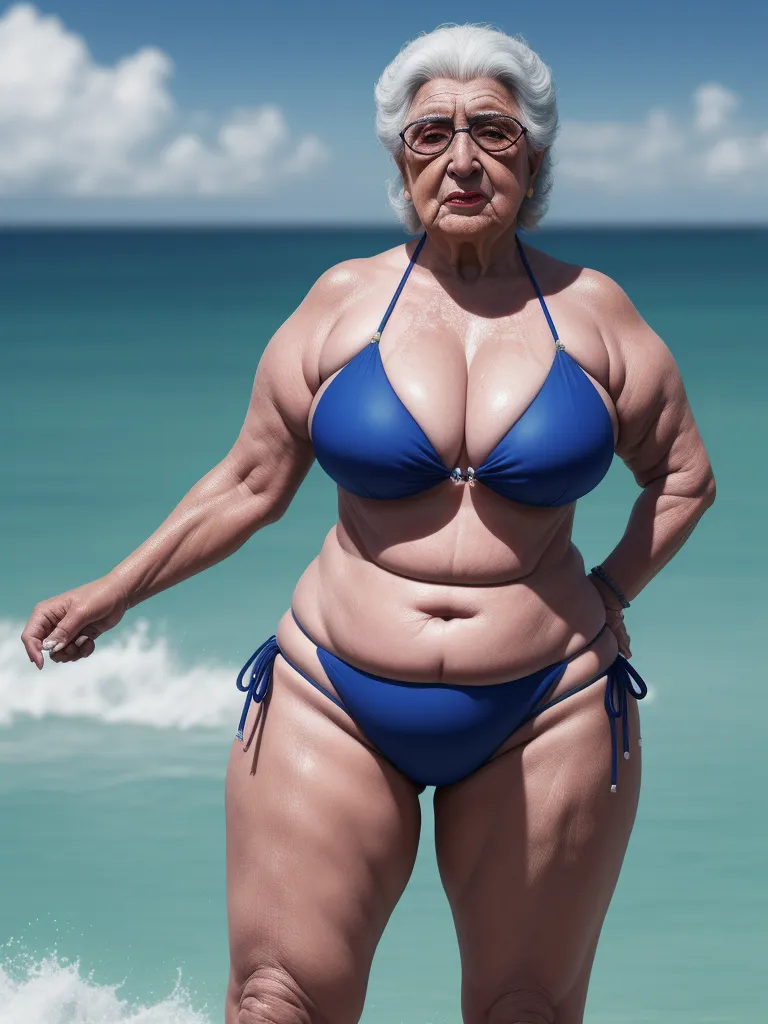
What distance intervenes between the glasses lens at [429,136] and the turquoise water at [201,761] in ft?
9.31

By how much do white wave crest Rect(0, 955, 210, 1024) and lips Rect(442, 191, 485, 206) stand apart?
2.77 metres

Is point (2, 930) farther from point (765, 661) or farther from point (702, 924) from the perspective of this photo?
point (765, 661)

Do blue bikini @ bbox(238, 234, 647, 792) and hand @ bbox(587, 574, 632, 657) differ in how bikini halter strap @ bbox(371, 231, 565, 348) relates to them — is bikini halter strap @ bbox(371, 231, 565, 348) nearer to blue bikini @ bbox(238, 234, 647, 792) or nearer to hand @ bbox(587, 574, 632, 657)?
blue bikini @ bbox(238, 234, 647, 792)

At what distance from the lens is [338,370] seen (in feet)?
9.24

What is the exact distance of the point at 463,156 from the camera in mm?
2730

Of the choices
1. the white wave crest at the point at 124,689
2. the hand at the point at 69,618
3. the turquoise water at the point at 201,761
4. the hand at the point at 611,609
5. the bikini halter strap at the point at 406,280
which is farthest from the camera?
the white wave crest at the point at 124,689

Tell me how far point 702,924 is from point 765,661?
2.55 metres

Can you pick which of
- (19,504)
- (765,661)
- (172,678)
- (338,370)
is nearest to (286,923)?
(338,370)

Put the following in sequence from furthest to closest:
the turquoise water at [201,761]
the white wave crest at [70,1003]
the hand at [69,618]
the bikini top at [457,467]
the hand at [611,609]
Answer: the turquoise water at [201,761], the white wave crest at [70,1003], the hand at [611,609], the hand at [69,618], the bikini top at [457,467]

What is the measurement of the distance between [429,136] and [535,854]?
1.22m

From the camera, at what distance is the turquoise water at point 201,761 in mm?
5090

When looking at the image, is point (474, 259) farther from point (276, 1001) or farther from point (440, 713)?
point (276, 1001)

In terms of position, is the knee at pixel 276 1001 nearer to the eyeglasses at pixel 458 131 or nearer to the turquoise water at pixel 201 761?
the eyeglasses at pixel 458 131

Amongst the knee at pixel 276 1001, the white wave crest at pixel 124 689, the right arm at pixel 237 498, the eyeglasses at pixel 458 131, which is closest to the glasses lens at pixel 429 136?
the eyeglasses at pixel 458 131
